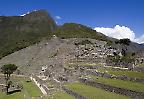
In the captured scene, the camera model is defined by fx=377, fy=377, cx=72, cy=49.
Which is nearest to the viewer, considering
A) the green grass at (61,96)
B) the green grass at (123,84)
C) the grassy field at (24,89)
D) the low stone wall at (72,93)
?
the green grass at (123,84)

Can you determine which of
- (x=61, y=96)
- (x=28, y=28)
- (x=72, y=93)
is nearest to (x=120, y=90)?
(x=72, y=93)

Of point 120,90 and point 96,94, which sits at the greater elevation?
point 120,90

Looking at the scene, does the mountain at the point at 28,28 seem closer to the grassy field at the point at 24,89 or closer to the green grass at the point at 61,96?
the grassy field at the point at 24,89

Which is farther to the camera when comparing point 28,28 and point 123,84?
point 28,28

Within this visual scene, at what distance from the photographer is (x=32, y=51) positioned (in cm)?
8856

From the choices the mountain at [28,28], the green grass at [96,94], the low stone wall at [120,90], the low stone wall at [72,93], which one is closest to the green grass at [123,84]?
the low stone wall at [120,90]

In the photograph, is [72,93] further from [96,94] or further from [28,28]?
[28,28]

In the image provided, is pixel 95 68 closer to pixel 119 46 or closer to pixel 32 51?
pixel 119 46

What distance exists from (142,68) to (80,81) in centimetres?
811

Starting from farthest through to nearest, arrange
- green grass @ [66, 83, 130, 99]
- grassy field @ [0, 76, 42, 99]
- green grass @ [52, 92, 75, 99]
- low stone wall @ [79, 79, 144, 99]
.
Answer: grassy field @ [0, 76, 42, 99], green grass @ [52, 92, 75, 99], green grass @ [66, 83, 130, 99], low stone wall @ [79, 79, 144, 99]

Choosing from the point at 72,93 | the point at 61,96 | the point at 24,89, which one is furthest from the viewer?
the point at 24,89

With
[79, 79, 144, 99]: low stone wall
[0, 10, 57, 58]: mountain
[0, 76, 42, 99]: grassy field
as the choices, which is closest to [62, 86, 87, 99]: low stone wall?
[79, 79, 144, 99]: low stone wall

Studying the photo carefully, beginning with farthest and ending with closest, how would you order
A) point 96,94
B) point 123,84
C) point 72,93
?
point 72,93
point 123,84
point 96,94

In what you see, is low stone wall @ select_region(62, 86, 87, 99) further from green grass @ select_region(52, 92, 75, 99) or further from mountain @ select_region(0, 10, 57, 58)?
mountain @ select_region(0, 10, 57, 58)
